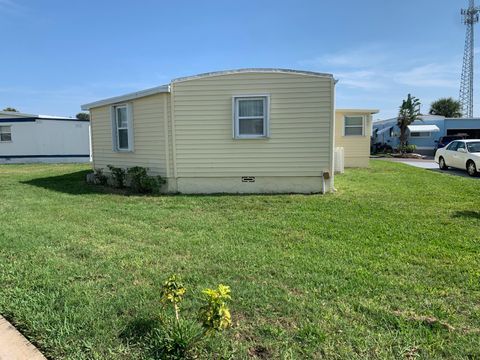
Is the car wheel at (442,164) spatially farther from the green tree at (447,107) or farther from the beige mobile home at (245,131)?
the green tree at (447,107)

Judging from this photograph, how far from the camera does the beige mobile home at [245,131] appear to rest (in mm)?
9062

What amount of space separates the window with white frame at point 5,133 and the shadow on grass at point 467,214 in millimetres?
23549

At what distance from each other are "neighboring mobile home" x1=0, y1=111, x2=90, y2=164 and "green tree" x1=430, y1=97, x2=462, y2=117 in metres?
50.3

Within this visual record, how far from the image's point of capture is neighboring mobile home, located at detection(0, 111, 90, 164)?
838 inches

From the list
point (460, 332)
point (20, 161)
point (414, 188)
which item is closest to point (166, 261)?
point (460, 332)

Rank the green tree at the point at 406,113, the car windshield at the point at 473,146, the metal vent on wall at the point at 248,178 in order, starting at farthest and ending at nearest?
the green tree at the point at 406,113
the car windshield at the point at 473,146
the metal vent on wall at the point at 248,178

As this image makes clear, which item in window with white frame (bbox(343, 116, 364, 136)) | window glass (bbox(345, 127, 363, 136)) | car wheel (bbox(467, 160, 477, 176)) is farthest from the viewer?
window glass (bbox(345, 127, 363, 136))

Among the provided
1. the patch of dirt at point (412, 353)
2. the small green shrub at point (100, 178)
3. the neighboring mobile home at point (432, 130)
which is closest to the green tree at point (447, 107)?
the neighboring mobile home at point (432, 130)

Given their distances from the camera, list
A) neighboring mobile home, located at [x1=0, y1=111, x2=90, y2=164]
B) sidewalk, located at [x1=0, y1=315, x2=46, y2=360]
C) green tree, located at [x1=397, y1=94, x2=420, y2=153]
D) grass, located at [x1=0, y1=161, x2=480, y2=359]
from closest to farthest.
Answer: sidewalk, located at [x1=0, y1=315, x2=46, y2=360]
grass, located at [x1=0, y1=161, x2=480, y2=359]
neighboring mobile home, located at [x1=0, y1=111, x2=90, y2=164]
green tree, located at [x1=397, y1=94, x2=420, y2=153]

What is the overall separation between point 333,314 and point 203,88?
7322 mm

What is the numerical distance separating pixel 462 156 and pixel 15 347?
17438mm

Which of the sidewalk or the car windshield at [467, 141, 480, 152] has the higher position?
the car windshield at [467, 141, 480, 152]

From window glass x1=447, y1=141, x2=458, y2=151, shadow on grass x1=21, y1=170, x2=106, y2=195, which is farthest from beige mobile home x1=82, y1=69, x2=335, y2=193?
window glass x1=447, y1=141, x2=458, y2=151

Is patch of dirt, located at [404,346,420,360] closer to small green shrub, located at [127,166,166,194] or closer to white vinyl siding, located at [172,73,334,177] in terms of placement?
white vinyl siding, located at [172,73,334,177]
